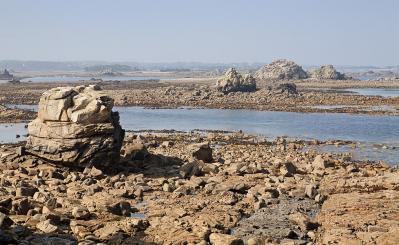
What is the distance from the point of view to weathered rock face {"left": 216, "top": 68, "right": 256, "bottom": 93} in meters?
104

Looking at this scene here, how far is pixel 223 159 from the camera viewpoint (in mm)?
35406

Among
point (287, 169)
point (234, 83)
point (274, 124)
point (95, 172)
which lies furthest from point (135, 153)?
point (234, 83)

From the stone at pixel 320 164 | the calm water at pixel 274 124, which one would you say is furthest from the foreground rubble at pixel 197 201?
the calm water at pixel 274 124

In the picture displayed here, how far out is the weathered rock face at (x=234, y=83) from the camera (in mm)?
103875

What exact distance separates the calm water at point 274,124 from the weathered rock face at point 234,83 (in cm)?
2403

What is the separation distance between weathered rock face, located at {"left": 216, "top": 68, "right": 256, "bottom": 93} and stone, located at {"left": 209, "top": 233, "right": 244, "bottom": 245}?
86233mm

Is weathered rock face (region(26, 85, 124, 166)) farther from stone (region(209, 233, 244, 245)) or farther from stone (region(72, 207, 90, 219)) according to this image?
stone (region(209, 233, 244, 245))

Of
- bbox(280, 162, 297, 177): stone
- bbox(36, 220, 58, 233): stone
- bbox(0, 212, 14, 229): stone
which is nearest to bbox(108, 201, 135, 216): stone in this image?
bbox(36, 220, 58, 233): stone

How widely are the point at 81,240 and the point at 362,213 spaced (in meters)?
10.8

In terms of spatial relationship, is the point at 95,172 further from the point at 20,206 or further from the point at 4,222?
the point at 4,222

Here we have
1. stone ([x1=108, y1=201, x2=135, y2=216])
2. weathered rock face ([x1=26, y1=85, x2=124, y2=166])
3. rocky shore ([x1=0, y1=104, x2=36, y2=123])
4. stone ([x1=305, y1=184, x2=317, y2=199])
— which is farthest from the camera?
rocky shore ([x1=0, y1=104, x2=36, y2=123])

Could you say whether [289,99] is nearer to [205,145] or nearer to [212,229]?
[205,145]

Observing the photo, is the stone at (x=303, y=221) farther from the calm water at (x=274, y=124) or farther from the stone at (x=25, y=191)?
the calm water at (x=274, y=124)

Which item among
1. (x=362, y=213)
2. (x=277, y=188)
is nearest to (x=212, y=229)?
(x=362, y=213)
